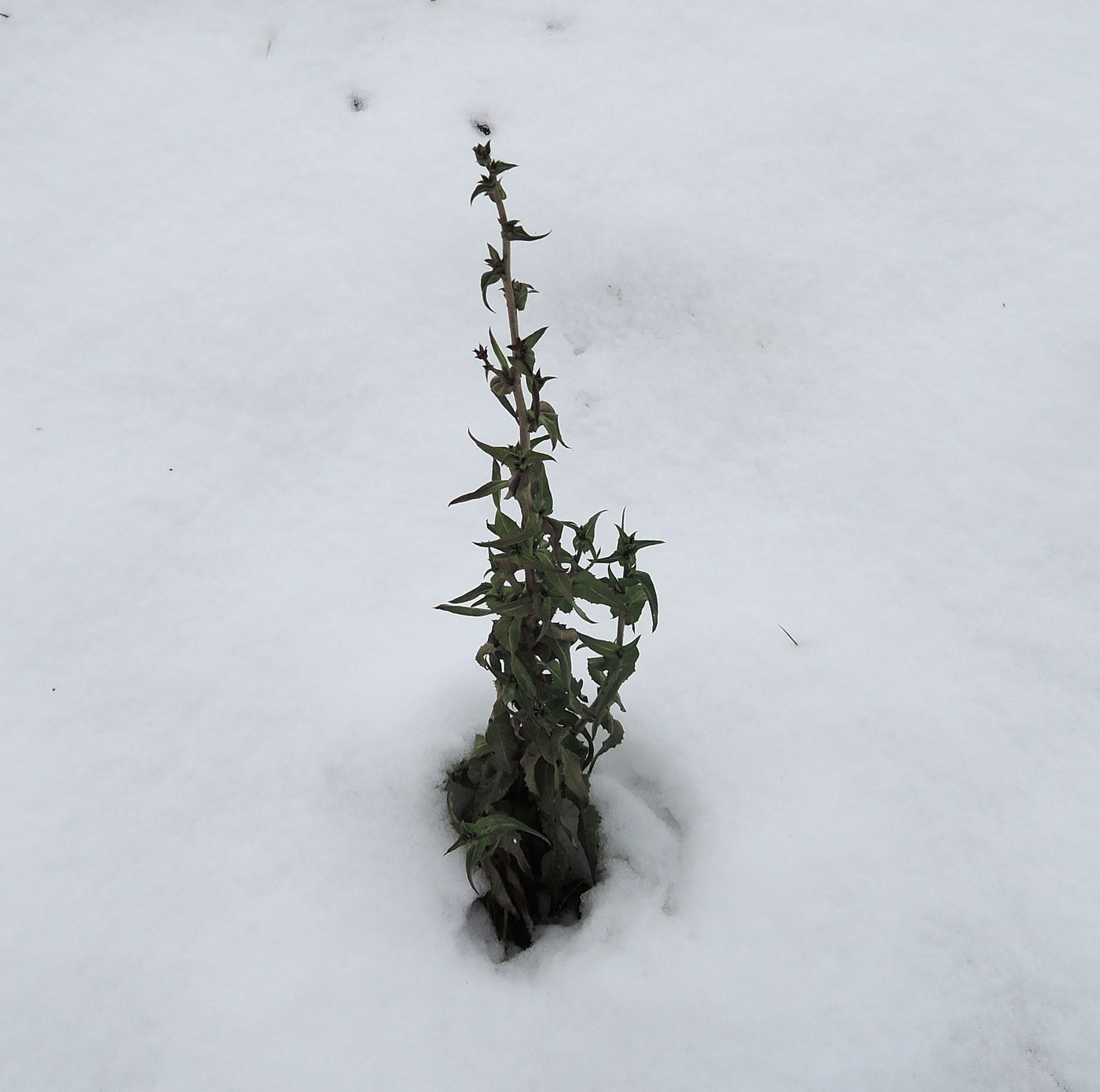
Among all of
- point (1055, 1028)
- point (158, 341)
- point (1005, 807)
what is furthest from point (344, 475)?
point (1055, 1028)

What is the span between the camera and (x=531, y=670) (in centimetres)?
138

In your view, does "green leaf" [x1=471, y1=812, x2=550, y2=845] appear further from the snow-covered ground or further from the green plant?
the snow-covered ground

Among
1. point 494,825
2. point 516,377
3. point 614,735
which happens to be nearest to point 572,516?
point 614,735

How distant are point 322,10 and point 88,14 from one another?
737 mm

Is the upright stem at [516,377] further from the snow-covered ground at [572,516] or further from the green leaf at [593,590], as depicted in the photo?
the snow-covered ground at [572,516]

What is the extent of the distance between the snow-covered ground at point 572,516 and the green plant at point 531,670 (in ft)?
0.34

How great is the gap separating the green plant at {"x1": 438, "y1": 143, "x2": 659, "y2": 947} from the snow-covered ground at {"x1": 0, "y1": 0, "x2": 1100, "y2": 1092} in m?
0.10

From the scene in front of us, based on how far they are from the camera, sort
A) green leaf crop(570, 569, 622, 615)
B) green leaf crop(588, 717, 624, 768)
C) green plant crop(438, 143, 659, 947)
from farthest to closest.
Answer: green leaf crop(588, 717, 624, 768)
green leaf crop(570, 569, 622, 615)
green plant crop(438, 143, 659, 947)

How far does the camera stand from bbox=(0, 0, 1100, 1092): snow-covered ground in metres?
1.48

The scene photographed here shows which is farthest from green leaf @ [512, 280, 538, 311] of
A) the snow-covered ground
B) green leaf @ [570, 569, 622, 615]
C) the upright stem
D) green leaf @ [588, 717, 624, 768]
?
the snow-covered ground

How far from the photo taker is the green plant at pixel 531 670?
117 centimetres

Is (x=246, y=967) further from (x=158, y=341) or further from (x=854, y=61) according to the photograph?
(x=854, y=61)

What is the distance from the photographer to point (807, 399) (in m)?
2.25

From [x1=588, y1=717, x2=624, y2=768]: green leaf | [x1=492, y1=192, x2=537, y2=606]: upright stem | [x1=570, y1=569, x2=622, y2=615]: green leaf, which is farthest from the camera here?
[x1=588, y1=717, x2=624, y2=768]: green leaf
